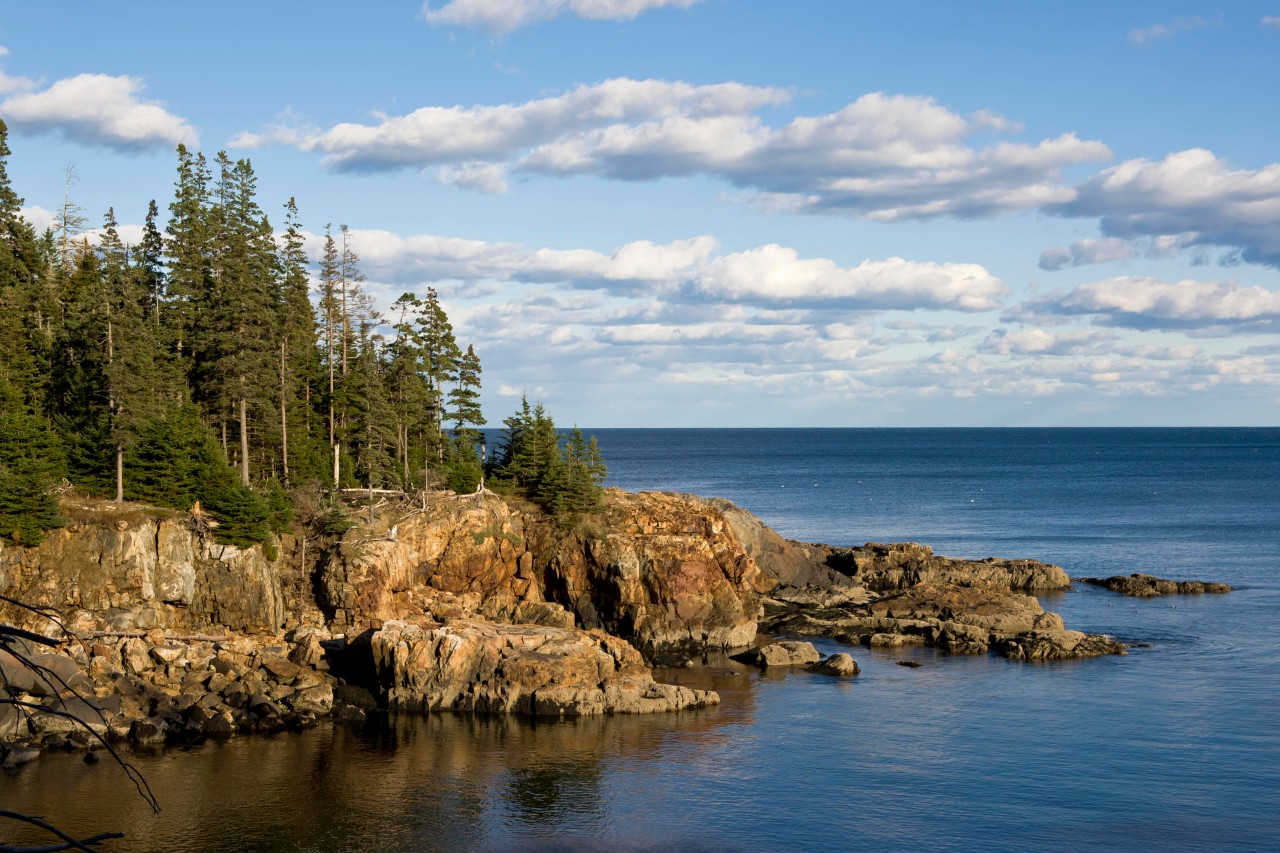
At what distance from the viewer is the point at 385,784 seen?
43.2 meters

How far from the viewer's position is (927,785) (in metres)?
43.3

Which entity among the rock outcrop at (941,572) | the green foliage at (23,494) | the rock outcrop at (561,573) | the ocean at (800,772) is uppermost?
the green foliage at (23,494)

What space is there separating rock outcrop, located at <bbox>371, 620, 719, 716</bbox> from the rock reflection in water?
1.09 meters

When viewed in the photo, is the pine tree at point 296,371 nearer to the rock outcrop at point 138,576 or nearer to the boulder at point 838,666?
the rock outcrop at point 138,576

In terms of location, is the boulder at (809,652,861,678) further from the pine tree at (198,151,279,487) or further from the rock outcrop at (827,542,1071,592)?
the pine tree at (198,151,279,487)

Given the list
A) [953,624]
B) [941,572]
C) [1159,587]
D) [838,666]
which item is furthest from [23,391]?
[1159,587]

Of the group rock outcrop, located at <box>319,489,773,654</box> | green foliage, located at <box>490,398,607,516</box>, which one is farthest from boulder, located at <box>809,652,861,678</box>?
green foliage, located at <box>490,398,607,516</box>

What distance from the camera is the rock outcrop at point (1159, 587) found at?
85.3 meters

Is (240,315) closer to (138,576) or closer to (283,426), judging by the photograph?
(283,426)

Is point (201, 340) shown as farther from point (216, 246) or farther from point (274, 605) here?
point (274, 605)

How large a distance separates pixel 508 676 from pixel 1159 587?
57.4 meters

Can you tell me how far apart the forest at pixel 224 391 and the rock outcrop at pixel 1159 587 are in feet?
143

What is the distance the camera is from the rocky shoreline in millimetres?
51375

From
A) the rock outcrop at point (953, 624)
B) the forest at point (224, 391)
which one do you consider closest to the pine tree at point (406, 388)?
the forest at point (224, 391)
